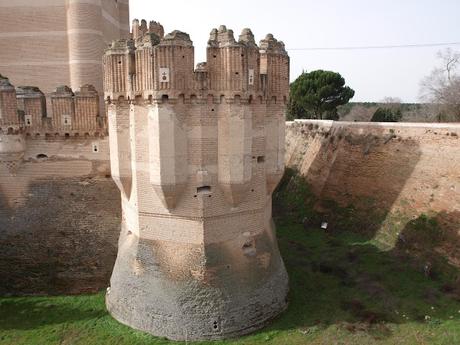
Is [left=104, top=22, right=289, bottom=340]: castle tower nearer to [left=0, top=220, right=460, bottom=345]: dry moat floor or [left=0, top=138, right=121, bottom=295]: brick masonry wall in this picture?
[left=0, top=220, right=460, bottom=345]: dry moat floor

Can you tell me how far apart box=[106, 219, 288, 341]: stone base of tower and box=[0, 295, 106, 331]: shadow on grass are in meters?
1.20

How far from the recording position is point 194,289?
404 inches

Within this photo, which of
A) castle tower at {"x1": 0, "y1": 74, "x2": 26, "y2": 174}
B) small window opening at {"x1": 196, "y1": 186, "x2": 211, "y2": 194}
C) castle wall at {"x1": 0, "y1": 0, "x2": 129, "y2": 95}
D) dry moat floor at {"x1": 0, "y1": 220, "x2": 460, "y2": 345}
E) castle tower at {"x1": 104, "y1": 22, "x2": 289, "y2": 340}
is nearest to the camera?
castle tower at {"x1": 104, "y1": 22, "x2": 289, "y2": 340}

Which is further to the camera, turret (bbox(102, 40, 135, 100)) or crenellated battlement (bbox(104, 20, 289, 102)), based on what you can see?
turret (bbox(102, 40, 135, 100))

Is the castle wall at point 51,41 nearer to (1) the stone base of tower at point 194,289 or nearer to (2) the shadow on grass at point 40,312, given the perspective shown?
(2) the shadow on grass at point 40,312

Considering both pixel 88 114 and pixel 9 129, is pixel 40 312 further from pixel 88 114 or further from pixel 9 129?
pixel 88 114

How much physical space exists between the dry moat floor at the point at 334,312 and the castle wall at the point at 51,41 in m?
8.42

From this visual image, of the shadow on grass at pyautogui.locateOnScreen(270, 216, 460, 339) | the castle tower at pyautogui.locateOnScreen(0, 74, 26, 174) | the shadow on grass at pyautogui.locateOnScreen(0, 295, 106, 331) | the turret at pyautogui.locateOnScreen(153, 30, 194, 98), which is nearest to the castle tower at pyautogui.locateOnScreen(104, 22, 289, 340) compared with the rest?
the turret at pyautogui.locateOnScreen(153, 30, 194, 98)

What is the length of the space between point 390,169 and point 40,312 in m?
13.6

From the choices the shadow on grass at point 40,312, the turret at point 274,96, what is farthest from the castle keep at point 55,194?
the turret at point 274,96

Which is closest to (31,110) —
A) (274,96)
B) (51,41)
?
(51,41)

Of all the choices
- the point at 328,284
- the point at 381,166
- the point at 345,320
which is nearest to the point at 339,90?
the point at 381,166

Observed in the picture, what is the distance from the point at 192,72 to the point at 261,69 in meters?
1.98

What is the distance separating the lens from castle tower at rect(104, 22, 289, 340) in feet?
32.2
